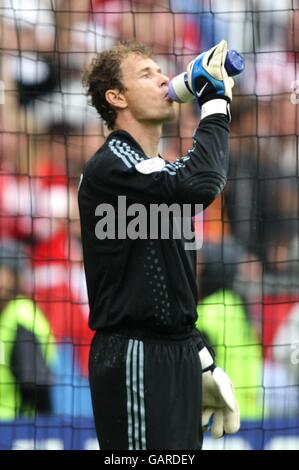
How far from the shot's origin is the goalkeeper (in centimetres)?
310

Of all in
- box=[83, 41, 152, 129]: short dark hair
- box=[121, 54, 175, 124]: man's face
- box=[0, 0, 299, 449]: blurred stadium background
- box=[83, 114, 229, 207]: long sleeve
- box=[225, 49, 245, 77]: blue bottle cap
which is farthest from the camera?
box=[0, 0, 299, 449]: blurred stadium background

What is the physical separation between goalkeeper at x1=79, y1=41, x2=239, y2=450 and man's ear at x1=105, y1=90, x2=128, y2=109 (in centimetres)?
13

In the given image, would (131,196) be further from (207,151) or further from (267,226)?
(267,226)

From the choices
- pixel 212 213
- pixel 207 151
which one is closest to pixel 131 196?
pixel 207 151

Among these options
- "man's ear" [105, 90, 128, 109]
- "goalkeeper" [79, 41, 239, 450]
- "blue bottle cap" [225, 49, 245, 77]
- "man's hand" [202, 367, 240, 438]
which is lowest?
"man's hand" [202, 367, 240, 438]

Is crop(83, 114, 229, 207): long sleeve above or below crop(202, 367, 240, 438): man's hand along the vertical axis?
above

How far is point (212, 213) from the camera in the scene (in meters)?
5.18

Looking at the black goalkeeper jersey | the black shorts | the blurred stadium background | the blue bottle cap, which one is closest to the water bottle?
the blue bottle cap

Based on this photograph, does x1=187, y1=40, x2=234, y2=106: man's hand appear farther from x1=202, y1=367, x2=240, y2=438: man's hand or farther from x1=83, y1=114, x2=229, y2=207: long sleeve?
x1=202, y1=367, x2=240, y2=438: man's hand

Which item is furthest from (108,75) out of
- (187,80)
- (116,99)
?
(187,80)

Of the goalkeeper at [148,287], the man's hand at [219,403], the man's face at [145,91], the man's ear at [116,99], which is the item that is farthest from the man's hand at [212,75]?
the man's hand at [219,403]

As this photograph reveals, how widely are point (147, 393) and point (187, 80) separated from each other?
96 centimetres

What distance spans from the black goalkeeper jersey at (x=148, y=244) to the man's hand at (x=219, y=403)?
19 cm
